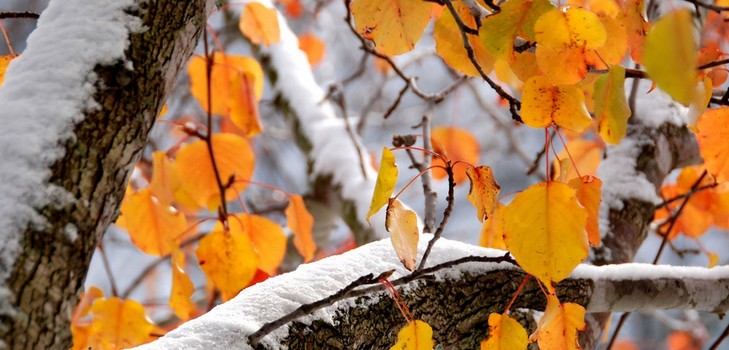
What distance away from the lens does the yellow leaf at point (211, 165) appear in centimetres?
118

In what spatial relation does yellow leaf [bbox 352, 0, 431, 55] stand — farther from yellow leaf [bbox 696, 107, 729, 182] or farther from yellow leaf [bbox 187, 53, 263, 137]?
yellow leaf [bbox 187, 53, 263, 137]

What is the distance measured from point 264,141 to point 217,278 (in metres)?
3.09

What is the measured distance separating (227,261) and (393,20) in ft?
1.39

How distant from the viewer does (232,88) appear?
1.23 metres


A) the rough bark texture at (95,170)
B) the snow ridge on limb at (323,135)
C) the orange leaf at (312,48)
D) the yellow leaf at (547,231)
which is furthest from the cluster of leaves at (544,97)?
the orange leaf at (312,48)

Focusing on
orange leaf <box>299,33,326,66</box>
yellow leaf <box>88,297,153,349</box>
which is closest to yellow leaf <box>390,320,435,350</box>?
yellow leaf <box>88,297,153,349</box>

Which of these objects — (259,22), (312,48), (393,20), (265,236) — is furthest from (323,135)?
(312,48)

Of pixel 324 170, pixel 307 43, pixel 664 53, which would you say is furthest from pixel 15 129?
pixel 307 43

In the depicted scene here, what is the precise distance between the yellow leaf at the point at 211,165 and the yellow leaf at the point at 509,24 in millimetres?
648

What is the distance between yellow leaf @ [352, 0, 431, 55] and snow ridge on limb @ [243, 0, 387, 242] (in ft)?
2.17

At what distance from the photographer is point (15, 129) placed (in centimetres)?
51

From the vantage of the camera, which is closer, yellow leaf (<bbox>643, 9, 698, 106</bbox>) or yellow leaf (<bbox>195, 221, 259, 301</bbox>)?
yellow leaf (<bbox>643, 9, 698, 106</bbox>)

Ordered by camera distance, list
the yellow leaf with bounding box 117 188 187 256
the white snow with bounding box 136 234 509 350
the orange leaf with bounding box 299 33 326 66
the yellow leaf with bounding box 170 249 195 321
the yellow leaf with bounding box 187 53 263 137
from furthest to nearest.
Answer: the orange leaf with bounding box 299 33 326 66
the yellow leaf with bounding box 187 53 263 137
the yellow leaf with bounding box 117 188 187 256
the yellow leaf with bounding box 170 249 195 321
the white snow with bounding box 136 234 509 350

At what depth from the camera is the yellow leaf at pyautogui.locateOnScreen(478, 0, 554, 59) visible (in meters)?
0.59
